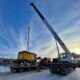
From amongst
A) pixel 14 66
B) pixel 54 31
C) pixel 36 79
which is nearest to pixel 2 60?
pixel 14 66

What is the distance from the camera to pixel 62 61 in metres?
25.4

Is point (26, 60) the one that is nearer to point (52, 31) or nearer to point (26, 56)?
point (26, 56)

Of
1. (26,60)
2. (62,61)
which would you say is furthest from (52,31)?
(26,60)

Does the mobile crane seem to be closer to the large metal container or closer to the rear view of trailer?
the rear view of trailer

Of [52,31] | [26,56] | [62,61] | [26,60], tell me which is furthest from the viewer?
[26,56]

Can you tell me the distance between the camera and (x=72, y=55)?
1073 inches

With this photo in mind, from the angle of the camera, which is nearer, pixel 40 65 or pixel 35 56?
pixel 40 65

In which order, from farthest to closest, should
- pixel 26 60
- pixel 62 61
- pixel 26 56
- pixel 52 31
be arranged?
pixel 26 56, pixel 26 60, pixel 52 31, pixel 62 61

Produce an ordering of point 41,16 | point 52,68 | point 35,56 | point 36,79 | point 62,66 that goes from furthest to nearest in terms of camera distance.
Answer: point 35,56 < point 41,16 < point 52,68 < point 62,66 < point 36,79

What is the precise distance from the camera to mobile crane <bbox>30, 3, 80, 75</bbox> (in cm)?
2111

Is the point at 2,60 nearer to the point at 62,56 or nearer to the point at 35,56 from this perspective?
the point at 35,56

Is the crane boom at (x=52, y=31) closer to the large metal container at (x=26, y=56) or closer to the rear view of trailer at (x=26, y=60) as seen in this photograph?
the rear view of trailer at (x=26, y=60)

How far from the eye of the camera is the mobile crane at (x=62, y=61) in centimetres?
2111

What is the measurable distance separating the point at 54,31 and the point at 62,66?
1115 centimetres
